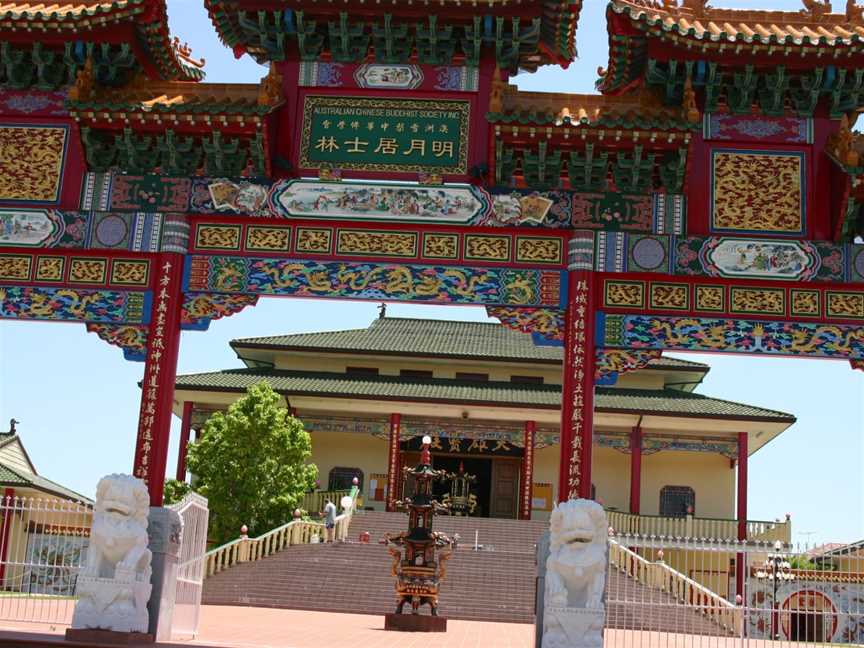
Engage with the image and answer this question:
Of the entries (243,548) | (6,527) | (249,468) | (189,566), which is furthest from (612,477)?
(189,566)

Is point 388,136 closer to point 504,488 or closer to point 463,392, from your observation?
point 463,392

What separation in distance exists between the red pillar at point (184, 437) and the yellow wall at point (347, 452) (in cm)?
357

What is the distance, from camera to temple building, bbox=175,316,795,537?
102 ft

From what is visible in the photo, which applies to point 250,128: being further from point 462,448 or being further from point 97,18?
point 462,448

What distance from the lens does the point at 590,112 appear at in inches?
506

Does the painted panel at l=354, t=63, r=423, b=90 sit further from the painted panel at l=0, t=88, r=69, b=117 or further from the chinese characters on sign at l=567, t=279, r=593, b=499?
the painted panel at l=0, t=88, r=69, b=117

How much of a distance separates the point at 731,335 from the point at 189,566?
21.1 ft

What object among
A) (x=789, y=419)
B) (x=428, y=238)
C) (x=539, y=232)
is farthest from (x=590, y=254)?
(x=789, y=419)

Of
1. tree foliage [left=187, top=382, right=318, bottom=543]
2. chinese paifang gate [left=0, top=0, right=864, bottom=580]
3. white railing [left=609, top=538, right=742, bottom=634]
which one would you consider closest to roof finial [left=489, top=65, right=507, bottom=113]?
chinese paifang gate [left=0, top=0, right=864, bottom=580]

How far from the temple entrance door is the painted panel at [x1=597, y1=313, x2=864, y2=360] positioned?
65.7ft

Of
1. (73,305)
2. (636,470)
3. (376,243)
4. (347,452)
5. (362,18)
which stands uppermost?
(362,18)

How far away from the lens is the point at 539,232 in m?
12.5

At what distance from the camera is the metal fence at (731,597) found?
11492 millimetres

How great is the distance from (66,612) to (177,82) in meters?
6.56
